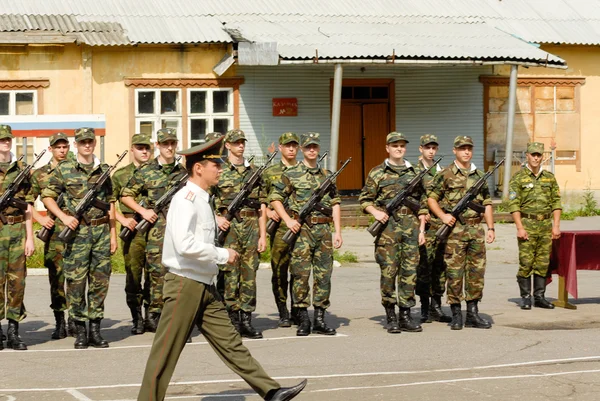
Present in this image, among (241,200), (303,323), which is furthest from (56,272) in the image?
(303,323)

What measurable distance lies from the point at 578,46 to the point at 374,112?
4843 millimetres

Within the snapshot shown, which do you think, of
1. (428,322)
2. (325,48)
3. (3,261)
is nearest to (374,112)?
(325,48)

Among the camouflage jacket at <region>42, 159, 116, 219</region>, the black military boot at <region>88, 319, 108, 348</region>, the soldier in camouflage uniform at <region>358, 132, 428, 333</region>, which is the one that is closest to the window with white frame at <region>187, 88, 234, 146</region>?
the soldier in camouflage uniform at <region>358, 132, 428, 333</region>

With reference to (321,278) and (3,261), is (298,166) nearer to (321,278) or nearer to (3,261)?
(321,278)

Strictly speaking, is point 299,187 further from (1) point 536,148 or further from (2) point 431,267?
(1) point 536,148

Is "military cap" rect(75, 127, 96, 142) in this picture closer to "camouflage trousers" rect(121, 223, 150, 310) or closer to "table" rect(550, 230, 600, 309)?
"camouflage trousers" rect(121, 223, 150, 310)

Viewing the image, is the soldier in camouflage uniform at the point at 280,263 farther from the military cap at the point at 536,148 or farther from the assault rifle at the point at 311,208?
the military cap at the point at 536,148

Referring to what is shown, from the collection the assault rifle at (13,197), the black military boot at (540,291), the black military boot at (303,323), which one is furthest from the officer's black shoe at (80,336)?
the black military boot at (540,291)

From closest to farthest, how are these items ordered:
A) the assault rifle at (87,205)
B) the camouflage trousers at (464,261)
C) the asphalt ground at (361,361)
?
the asphalt ground at (361,361) < the assault rifle at (87,205) < the camouflage trousers at (464,261)

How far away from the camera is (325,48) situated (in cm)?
2219

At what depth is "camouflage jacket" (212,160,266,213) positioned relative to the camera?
11328 millimetres

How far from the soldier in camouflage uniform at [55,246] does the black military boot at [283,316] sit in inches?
82.4

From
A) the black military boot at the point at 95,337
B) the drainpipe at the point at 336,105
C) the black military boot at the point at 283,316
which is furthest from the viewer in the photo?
the drainpipe at the point at 336,105

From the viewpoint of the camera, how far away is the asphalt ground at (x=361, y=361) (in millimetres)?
8555
